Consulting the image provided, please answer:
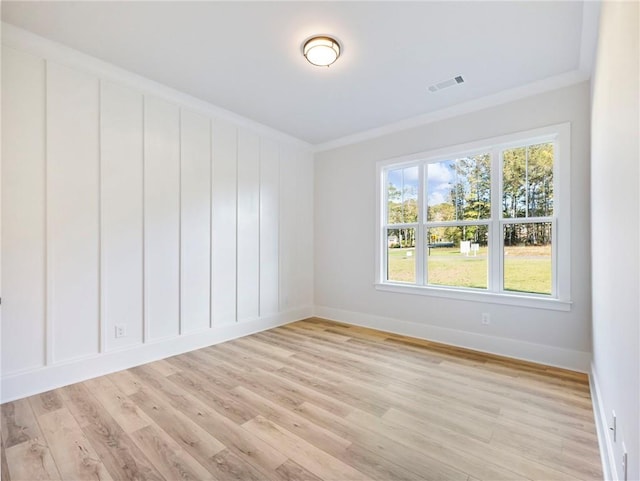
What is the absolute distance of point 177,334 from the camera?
10.8 ft

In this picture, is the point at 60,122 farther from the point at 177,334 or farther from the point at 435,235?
the point at 435,235

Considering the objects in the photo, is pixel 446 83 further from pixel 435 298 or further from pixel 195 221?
pixel 195 221

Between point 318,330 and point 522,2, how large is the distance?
3856 mm

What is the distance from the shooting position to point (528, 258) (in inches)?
125

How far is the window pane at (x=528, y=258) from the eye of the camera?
10.1 feet

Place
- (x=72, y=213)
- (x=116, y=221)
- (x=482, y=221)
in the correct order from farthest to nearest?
(x=482, y=221) → (x=116, y=221) → (x=72, y=213)

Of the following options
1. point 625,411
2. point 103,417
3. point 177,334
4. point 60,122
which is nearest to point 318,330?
point 177,334

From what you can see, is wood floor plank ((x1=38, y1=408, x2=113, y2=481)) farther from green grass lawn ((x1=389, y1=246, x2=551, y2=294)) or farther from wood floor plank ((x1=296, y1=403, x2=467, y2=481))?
green grass lawn ((x1=389, y1=246, x2=551, y2=294))

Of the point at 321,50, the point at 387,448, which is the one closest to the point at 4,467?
the point at 387,448

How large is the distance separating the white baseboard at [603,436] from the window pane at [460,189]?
1.88m

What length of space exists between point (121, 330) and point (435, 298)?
3.45 metres

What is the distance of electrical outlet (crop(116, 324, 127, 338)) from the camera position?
9.36 feet

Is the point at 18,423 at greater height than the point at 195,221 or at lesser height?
lesser

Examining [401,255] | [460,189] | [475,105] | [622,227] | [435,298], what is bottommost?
[435,298]
